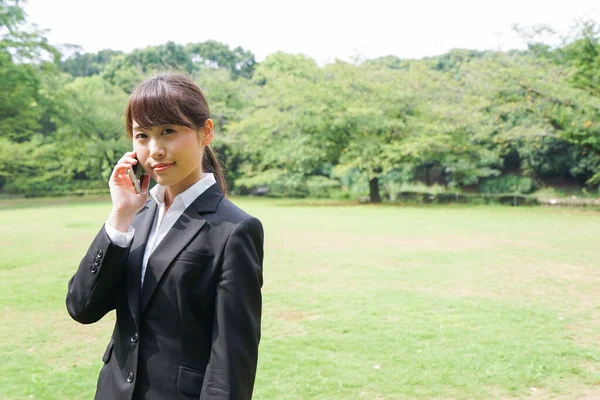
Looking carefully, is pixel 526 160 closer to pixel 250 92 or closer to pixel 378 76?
pixel 378 76

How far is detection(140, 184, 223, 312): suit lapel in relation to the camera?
1.42m

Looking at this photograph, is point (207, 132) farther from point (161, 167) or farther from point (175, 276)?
point (175, 276)

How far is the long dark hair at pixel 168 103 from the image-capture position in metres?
1.45

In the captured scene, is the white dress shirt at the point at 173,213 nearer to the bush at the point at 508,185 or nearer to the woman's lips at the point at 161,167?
the woman's lips at the point at 161,167

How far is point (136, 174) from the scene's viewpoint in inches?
60.8

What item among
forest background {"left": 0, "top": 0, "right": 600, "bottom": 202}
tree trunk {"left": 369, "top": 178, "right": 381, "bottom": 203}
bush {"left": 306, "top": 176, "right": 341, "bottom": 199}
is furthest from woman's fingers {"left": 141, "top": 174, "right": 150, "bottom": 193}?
bush {"left": 306, "top": 176, "right": 341, "bottom": 199}

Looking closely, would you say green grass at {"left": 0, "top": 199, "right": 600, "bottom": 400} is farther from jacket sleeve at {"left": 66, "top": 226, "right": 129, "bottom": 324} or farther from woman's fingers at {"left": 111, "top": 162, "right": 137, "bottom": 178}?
woman's fingers at {"left": 111, "top": 162, "right": 137, "bottom": 178}

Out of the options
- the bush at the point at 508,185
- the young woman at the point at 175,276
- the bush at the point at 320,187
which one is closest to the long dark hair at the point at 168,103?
the young woman at the point at 175,276

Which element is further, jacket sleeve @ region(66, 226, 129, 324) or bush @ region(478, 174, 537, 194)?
bush @ region(478, 174, 537, 194)

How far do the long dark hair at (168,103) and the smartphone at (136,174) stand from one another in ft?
0.43

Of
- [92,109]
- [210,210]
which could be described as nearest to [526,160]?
[92,109]

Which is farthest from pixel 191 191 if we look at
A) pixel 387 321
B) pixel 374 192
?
pixel 374 192

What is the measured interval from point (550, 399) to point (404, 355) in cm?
117

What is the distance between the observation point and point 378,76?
24281mm
